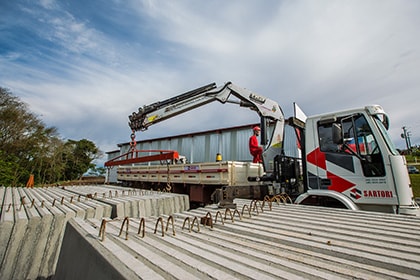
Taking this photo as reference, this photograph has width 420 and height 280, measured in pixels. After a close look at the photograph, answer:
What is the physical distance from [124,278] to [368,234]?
6.79ft

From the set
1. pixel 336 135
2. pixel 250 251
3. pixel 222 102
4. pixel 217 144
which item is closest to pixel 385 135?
pixel 336 135

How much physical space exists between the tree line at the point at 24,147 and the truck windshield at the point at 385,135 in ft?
61.7

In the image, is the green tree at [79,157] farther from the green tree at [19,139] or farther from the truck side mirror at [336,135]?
the truck side mirror at [336,135]

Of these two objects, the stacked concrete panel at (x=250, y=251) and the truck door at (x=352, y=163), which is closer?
the stacked concrete panel at (x=250, y=251)

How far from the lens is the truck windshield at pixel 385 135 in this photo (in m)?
3.58

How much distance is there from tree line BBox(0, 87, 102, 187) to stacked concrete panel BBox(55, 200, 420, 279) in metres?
16.7

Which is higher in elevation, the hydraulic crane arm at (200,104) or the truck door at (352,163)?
the hydraulic crane arm at (200,104)

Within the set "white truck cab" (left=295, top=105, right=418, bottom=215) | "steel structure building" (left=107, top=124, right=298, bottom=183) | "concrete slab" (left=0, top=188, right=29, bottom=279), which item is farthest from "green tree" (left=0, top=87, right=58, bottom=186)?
"white truck cab" (left=295, top=105, right=418, bottom=215)

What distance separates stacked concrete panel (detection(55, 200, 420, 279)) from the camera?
1201mm

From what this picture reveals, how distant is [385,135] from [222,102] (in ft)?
15.9

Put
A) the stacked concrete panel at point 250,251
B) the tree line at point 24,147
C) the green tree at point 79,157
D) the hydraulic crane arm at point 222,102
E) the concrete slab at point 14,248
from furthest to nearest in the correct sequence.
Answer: the green tree at point 79,157 < the tree line at point 24,147 < the hydraulic crane arm at point 222,102 < the concrete slab at point 14,248 < the stacked concrete panel at point 250,251

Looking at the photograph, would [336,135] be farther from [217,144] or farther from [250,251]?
[217,144]

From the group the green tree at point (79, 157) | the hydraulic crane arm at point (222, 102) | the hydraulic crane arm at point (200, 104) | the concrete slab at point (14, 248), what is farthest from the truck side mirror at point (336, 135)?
the green tree at point (79, 157)

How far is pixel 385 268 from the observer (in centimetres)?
129
